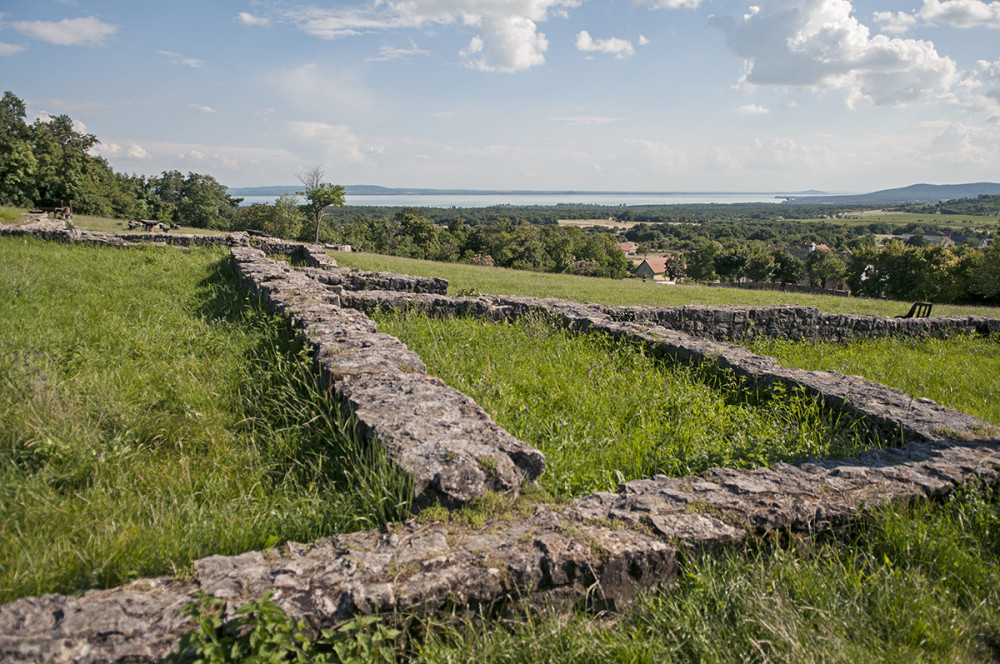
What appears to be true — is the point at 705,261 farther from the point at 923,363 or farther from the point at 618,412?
the point at 618,412

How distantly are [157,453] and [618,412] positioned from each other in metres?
4.02

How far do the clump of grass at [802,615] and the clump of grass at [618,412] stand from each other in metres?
1.09

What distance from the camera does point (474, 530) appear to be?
2.90 meters

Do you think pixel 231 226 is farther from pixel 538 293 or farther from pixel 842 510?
pixel 842 510

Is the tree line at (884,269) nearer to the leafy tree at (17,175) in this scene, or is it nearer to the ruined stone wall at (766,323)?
the ruined stone wall at (766,323)

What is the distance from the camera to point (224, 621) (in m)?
2.07

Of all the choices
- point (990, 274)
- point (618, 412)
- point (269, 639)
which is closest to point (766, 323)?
point (618, 412)

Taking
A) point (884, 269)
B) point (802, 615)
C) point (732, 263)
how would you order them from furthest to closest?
point (732, 263), point (884, 269), point (802, 615)

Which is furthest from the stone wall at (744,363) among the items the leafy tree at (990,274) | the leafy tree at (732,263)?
the leafy tree at (732,263)

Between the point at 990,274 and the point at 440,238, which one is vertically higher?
the point at 440,238

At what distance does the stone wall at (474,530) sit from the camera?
2094 mm

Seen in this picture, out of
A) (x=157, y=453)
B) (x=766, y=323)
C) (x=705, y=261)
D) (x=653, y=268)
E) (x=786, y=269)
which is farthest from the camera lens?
(x=653, y=268)

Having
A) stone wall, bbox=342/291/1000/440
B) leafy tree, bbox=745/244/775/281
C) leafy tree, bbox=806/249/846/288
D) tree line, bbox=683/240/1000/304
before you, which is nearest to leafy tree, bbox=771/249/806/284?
tree line, bbox=683/240/1000/304

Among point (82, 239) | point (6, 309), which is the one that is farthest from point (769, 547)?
point (82, 239)
